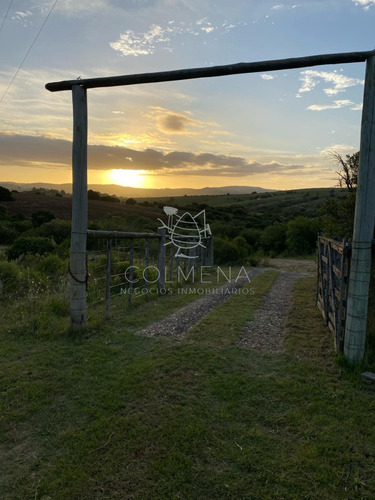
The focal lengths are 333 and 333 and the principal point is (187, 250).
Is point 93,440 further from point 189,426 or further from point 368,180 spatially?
point 368,180

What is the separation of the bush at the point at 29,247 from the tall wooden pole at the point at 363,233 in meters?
11.3

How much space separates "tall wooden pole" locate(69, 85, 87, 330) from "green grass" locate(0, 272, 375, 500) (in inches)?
24.0

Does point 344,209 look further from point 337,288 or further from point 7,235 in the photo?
point 7,235

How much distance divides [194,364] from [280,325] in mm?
2305

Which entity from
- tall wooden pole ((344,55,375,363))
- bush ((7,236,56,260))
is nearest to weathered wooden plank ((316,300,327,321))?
tall wooden pole ((344,55,375,363))

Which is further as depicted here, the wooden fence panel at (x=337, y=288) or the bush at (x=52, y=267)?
the bush at (x=52, y=267)

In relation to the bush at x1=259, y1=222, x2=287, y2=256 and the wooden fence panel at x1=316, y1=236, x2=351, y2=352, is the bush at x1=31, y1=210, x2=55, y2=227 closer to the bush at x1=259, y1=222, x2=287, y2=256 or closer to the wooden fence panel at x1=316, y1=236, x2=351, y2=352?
the bush at x1=259, y1=222, x2=287, y2=256

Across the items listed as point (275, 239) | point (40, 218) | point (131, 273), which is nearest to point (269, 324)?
point (131, 273)

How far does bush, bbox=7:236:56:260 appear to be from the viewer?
12.5 m

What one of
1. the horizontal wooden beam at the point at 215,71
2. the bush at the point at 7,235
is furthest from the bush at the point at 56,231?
the horizontal wooden beam at the point at 215,71

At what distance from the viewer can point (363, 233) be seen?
3924mm

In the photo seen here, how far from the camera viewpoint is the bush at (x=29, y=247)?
12.5 m

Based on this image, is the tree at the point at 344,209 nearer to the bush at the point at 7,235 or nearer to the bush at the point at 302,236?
the bush at the point at 302,236

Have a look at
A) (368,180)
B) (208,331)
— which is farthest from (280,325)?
(368,180)
